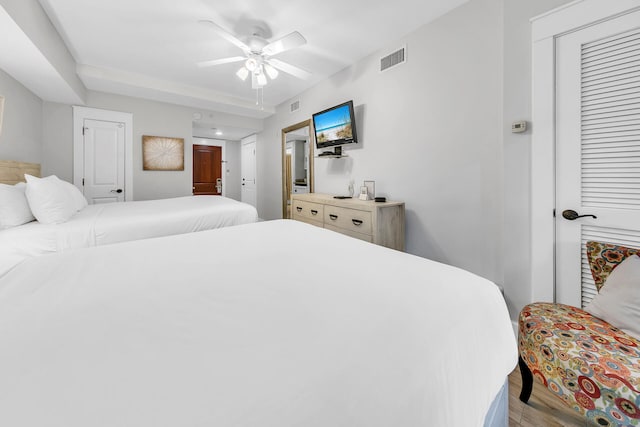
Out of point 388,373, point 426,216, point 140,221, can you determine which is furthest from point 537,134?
point 140,221

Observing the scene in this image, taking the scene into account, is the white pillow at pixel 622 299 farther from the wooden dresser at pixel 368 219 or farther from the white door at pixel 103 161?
the white door at pixel 103 161

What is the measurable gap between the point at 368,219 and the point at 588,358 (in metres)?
1.72

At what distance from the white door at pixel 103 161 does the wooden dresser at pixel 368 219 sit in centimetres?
347

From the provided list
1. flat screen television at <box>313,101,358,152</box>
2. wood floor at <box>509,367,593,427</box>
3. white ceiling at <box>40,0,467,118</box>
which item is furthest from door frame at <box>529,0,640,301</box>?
flat screen television at <box>313,101,358,152</box>

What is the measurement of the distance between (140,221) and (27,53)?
70.1 inches

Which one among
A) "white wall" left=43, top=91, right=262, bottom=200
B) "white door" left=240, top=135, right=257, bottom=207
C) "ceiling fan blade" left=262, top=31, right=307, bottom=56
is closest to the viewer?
"ceiling fan blade" left=262, top=31, right=307, bottom=56

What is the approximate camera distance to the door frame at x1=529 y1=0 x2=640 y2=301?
5.46 feet

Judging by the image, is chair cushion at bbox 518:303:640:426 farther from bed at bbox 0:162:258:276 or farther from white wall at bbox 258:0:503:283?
bed at bbox 0:162:258:276

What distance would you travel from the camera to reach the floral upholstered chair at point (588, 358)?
936mm

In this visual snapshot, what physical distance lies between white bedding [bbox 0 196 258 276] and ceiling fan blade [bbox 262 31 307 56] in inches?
65.8

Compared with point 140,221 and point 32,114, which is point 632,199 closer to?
point 140,221

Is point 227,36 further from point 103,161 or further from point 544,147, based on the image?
point 103,161

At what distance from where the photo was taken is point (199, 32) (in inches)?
101

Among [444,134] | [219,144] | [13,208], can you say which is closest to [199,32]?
[13,208]
